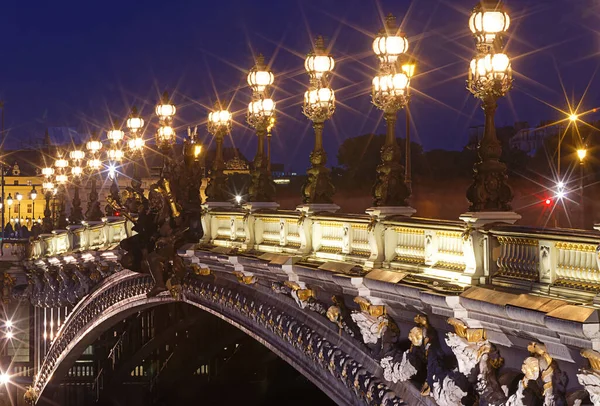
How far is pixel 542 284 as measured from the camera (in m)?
14.7

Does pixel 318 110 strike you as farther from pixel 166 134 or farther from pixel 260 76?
pixel 166 134

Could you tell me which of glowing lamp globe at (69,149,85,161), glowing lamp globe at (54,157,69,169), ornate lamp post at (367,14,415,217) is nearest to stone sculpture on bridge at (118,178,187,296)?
ornate lamp post at (367,14,415,217)

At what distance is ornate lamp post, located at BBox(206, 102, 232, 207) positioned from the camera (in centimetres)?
3359

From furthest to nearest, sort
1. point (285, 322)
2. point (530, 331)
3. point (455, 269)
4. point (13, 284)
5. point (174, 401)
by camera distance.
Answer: point (13, 284) < point (174, 401) < point (285, 322) < point (455, 269) < point (530, 331)

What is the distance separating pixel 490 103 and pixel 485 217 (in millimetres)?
1605

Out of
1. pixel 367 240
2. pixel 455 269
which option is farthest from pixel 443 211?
pixel 455 269

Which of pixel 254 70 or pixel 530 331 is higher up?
pixel 254 70

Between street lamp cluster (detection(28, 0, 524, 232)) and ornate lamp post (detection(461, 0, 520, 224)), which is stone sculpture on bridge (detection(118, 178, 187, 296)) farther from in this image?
ornate lamp post (detection(461, 0, 520, 224))

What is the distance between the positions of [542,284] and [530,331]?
87 centimetres

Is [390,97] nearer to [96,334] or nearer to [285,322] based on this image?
[285,322]

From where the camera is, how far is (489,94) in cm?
1709

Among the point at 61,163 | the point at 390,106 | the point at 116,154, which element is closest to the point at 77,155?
the point at 61,163

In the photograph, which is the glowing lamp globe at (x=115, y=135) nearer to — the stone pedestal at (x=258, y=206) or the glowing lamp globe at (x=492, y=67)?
the stone pedestal at (x=258, y=206)

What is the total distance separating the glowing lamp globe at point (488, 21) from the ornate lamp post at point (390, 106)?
3.60 metres
